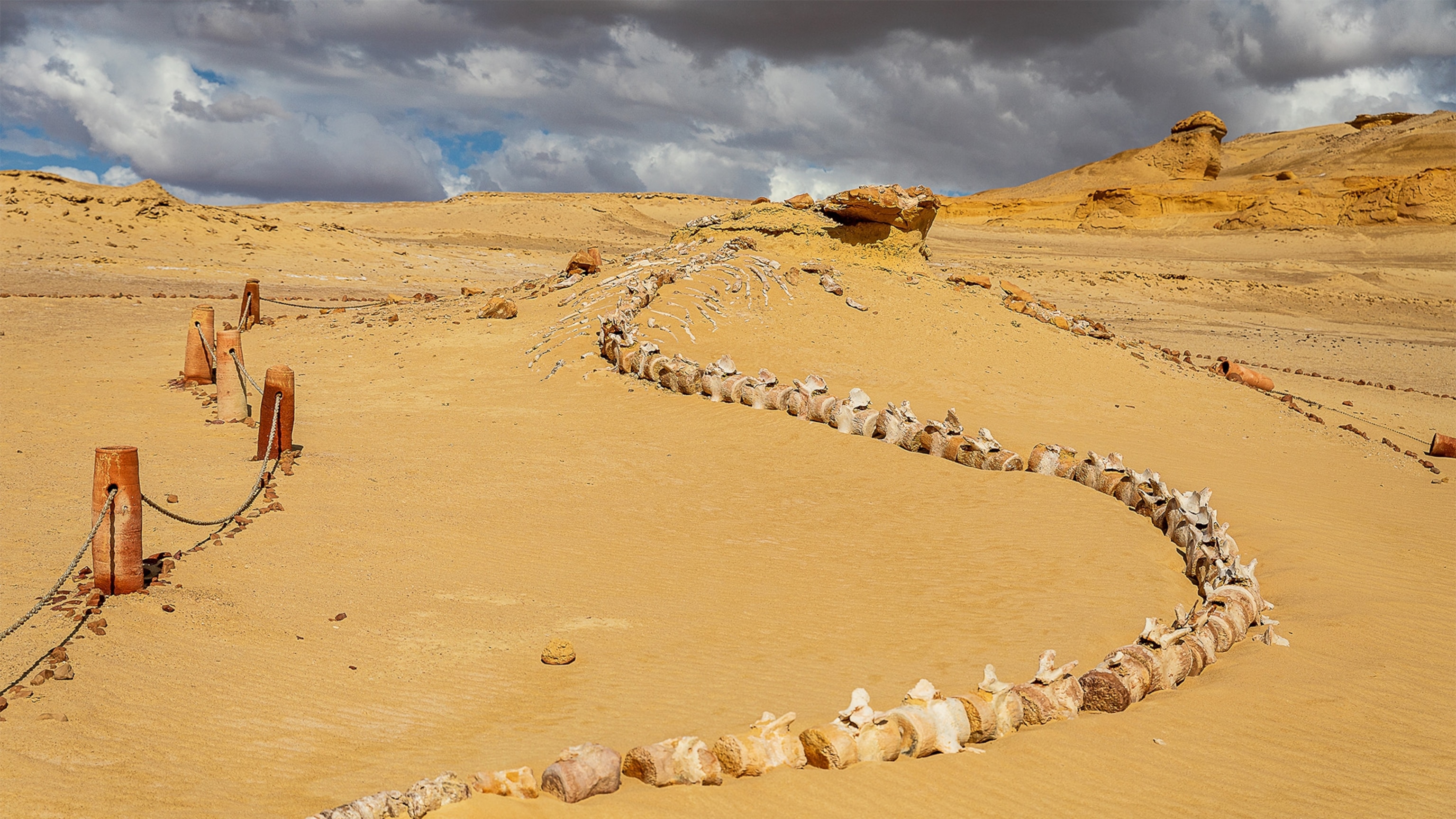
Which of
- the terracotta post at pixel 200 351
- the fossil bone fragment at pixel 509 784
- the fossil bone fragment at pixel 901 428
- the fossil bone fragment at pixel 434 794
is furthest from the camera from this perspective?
the terracotta post at pixel 200 351

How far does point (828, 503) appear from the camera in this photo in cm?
913

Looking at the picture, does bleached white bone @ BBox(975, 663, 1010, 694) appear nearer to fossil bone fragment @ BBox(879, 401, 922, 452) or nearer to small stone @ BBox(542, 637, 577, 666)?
small stone @ BBox(542, 637, 577, 666)

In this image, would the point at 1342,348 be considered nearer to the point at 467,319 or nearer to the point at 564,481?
the point at 467,319

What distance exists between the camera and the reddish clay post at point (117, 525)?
5770 mm

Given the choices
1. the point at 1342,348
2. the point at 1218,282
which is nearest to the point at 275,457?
the point at 1342,348

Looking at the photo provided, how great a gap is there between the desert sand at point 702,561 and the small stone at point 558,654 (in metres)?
0.09

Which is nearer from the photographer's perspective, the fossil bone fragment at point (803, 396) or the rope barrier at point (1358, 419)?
the fossil bone fragment at point (803, 396)

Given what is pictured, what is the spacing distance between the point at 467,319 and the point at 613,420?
21.8ft

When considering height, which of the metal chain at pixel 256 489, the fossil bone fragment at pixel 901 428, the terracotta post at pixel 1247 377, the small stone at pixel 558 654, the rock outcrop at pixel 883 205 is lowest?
the small stone at pixel 558 654

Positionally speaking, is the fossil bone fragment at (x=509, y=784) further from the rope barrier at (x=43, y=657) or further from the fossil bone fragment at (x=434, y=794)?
the rope barrier at (x=43, y=657)

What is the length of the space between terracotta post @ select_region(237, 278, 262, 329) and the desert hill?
49.3 meters

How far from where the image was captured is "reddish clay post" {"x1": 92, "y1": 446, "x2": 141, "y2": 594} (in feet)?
18.9

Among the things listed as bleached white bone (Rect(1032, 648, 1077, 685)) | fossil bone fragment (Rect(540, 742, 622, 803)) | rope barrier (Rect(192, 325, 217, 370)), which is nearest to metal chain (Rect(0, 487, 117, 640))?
fossil bone fragment (Rect(540, 742, 622, 803))

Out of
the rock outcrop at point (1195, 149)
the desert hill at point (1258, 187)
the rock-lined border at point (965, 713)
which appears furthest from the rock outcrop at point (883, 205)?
the rock outcrop at point (1195, 149)
